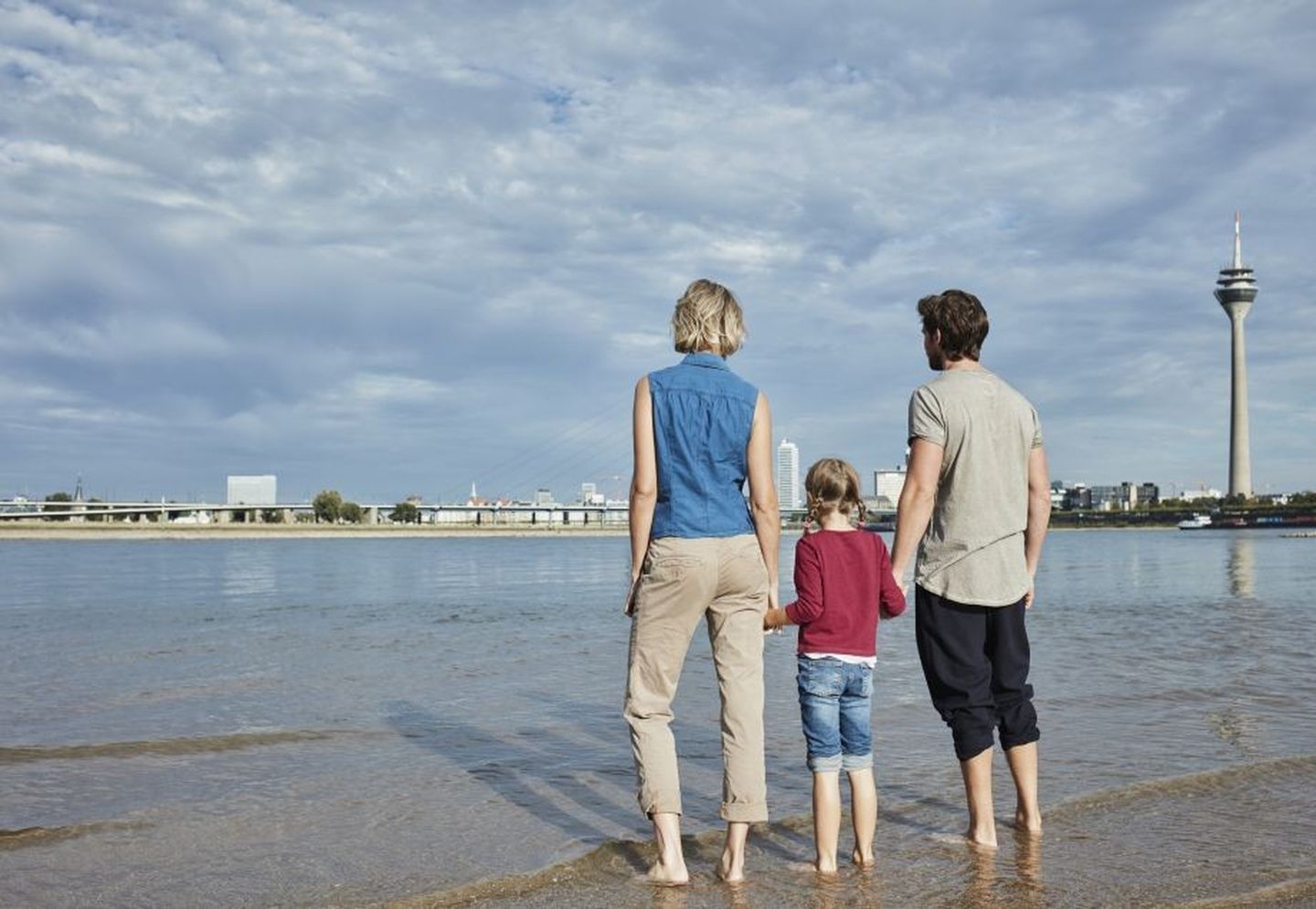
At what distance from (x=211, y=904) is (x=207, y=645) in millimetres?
10475

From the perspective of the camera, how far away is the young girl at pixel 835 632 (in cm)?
432

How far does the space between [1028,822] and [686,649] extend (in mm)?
1887

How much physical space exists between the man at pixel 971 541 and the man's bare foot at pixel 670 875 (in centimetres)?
130

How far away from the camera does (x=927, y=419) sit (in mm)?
4594

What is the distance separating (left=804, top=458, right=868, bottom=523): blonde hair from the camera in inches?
171

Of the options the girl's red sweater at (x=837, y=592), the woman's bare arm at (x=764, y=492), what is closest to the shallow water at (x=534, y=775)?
the girl's red sweater at (x=837, y=592)

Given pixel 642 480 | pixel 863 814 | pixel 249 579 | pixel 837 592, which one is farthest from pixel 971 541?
pixel 249 579

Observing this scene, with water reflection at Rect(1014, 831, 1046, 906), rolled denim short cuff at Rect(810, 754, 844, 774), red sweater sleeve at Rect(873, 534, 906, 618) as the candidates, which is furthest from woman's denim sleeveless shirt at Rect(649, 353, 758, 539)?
water reflection at Rect(1014, 831, 1046, 906)

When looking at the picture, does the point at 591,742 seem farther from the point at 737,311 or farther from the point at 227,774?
the point at 737,311

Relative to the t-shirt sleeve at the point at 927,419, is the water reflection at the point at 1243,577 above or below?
below

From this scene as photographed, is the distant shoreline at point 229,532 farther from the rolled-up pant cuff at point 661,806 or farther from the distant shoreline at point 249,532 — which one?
the rolled-up pant cuff at point 661,806

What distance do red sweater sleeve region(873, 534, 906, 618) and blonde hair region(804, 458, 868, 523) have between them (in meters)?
0.18

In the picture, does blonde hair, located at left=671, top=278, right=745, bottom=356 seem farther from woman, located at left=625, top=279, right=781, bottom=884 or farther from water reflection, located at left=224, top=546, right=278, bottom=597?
water reflection, located at left=224, top=546, right=278, bottom=597

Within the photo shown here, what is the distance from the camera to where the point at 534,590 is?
26781mm
